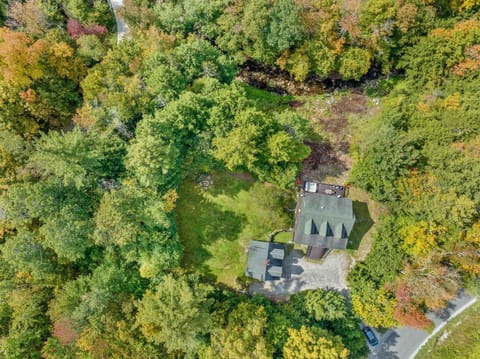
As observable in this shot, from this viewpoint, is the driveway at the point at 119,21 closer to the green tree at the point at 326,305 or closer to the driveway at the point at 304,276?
the driveway at the point at 304,276

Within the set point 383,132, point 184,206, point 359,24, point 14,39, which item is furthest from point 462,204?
point 14,39

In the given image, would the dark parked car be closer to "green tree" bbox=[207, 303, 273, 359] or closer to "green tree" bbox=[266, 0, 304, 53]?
"green tree" bbox=[207, 303, 273, 359]

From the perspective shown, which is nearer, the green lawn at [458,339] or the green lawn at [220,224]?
the green lawn at [458,339]

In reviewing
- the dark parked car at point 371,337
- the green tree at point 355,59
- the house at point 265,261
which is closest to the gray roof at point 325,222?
the house at point 265,261

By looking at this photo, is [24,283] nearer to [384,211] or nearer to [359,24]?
[384,211]

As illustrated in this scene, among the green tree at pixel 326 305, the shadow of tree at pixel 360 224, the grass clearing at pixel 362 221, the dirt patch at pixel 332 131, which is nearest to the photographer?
the green tree at pixel 326 305

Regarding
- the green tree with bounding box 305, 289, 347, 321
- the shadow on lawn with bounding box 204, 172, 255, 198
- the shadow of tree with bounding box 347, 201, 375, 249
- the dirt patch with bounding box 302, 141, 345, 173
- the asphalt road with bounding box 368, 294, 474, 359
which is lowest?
the asphalt road with bounding box 368, 294, 474, 359

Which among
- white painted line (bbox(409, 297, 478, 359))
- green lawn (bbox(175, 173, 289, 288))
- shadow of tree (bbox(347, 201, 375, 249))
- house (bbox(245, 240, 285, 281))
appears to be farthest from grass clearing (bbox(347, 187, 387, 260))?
white painted line (bbox(409, 297, 478, 359))
